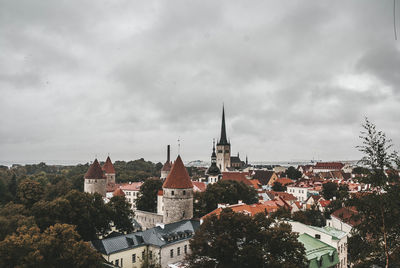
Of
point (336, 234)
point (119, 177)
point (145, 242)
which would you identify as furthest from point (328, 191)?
point (119, 177)

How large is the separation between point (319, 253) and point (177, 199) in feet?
54.7

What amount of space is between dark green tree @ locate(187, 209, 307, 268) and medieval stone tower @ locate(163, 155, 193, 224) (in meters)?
16.7

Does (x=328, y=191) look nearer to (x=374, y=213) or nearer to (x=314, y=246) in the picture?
(x=314, y=246)

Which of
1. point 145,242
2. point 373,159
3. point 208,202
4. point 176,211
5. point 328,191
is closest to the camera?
point 373,159

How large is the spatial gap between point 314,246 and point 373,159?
511 inches

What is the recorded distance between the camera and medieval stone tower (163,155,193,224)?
3459 centimetres

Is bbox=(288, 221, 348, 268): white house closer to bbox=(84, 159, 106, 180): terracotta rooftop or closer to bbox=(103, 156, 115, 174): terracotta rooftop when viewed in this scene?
bbox=(84, 159, 106, 180): terracotta rooftop

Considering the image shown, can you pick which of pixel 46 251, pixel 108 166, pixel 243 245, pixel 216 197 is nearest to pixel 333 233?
pixel 243 245

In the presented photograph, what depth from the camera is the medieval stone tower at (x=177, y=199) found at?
113 feet

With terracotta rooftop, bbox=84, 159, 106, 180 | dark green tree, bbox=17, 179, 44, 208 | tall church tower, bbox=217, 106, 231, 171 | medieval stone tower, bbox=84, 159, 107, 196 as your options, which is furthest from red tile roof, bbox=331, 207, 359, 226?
tall church tower, bbox=217, 106, 231, 171

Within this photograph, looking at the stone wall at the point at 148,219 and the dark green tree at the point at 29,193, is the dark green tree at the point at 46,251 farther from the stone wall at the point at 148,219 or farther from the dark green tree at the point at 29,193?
the dark green tree at the point at 29,193

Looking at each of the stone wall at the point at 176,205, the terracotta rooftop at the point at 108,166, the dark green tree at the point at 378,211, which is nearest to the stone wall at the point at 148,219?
the stone wall at the point at 176,205

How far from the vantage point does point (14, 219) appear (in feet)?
81.0

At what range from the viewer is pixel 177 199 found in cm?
3469
